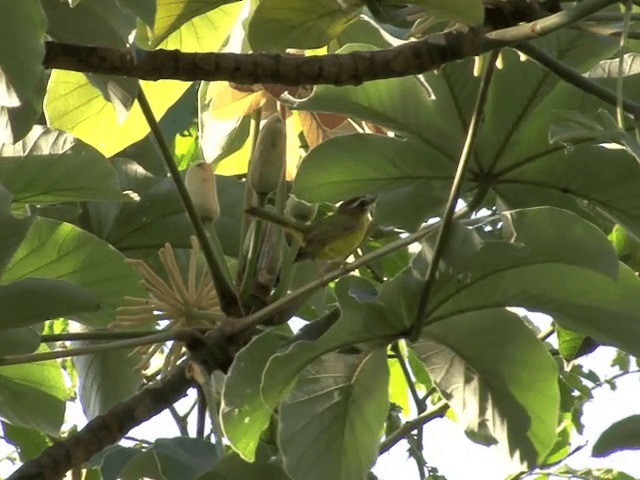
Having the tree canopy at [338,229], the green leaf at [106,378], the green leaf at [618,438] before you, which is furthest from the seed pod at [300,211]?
the green leaf at [618,438]

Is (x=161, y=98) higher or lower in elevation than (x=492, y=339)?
higher

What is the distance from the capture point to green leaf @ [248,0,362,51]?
2.35 feet

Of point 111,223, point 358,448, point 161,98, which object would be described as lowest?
point 358,448

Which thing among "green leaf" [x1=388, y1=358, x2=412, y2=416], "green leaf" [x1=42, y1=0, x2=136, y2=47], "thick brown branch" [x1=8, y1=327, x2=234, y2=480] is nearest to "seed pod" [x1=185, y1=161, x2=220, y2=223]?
"thick brown branch" [x1=8, y1=327, x2=234, y2=480]

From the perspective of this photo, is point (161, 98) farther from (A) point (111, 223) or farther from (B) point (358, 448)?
(B) point (358, 448)

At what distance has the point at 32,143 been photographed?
0.83 meters

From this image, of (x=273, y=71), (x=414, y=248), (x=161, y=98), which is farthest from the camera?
(x=414, y=248)

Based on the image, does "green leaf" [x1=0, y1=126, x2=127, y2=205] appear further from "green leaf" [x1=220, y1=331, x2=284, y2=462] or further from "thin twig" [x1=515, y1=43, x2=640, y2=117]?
"thin twig" [x1=515, y1=43, x2=640, y2=117]

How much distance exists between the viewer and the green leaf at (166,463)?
76cm

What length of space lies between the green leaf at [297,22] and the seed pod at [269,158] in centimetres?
16

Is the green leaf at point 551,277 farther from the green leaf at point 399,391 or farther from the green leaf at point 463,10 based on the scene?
the green leaf at point 399,391

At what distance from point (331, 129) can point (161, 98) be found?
167mm

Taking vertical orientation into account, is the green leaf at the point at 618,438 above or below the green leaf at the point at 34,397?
below

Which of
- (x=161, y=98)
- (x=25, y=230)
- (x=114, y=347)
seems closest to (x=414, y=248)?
(x=161, y=98)
